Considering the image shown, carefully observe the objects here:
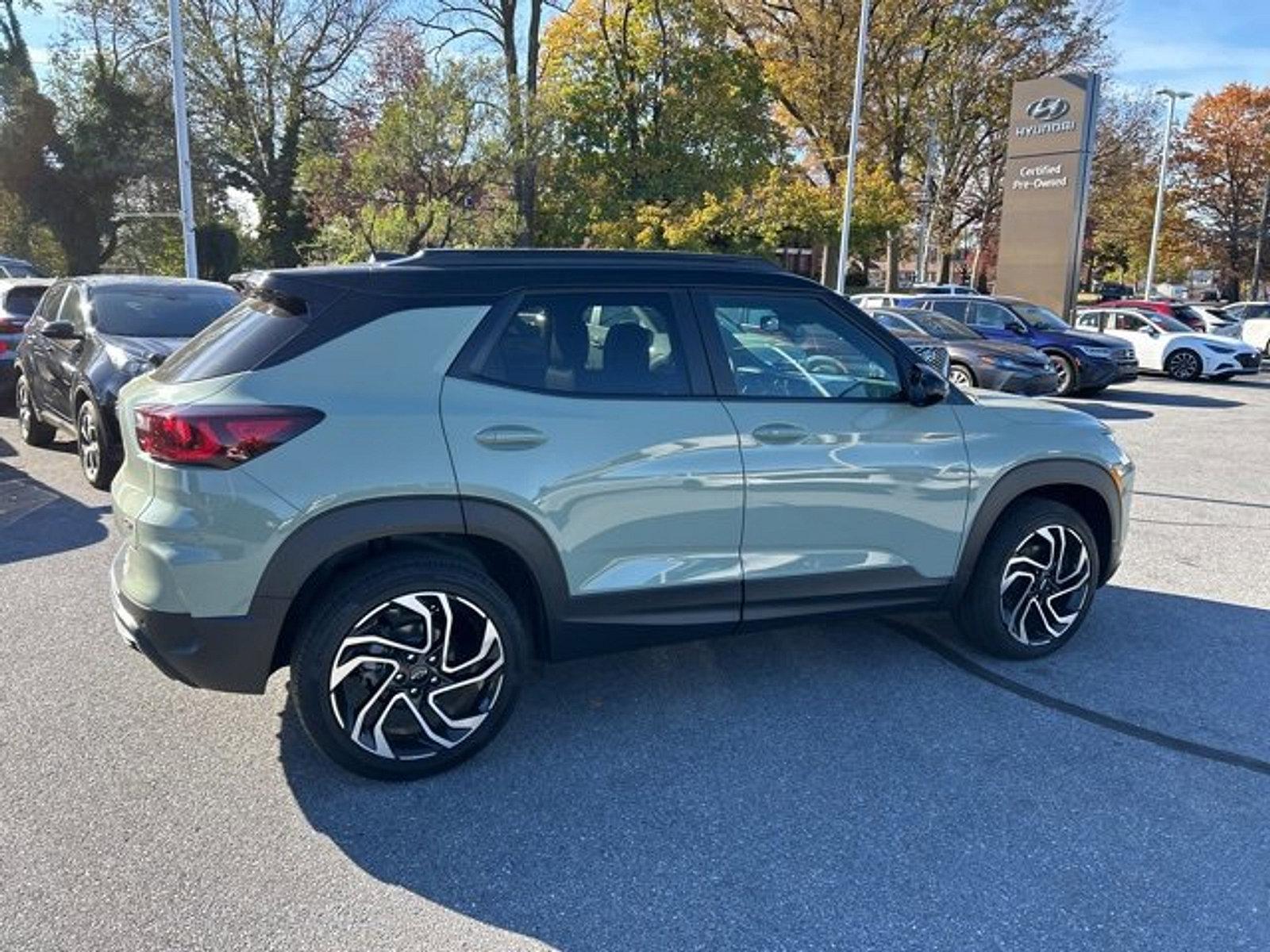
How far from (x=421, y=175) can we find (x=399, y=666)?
21.7m

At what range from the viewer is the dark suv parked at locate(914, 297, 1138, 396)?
1470 centimetres

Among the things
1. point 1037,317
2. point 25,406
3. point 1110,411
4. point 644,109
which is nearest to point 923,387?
point 25,406

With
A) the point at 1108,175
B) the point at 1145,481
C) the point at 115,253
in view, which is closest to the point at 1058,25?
the point at 1108,175

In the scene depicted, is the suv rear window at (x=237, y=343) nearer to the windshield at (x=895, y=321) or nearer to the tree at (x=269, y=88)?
the windshield at (x=895, y=321)

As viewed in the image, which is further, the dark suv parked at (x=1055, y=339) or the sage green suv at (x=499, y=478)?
the dark suv parked at (x=1055, y=339)

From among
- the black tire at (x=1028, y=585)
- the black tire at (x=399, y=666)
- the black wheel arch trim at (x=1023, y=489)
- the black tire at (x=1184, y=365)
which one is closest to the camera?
the black tire at (x=399, y=666)

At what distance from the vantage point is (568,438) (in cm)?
317

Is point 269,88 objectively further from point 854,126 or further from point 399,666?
point 399,666

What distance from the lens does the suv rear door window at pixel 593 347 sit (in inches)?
127

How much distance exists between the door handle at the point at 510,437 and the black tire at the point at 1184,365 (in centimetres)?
1895

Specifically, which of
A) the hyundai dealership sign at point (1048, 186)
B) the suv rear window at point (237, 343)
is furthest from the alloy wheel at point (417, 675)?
the hyundai dealership sign at point (1048, 186)

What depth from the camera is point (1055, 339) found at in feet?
49.2

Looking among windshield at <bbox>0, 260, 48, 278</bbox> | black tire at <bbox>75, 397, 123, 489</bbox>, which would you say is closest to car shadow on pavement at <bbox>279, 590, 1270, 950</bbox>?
black tire at <bbox>75, 397, 123, 489</bbox>

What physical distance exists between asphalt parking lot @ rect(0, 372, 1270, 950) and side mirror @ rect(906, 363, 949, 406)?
4.07 feet
